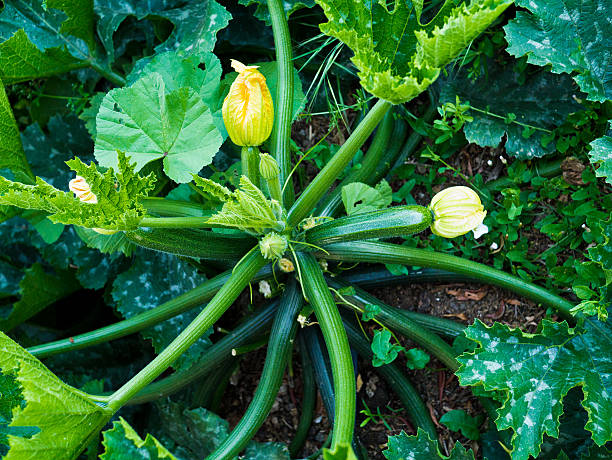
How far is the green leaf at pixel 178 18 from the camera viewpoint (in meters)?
1.96

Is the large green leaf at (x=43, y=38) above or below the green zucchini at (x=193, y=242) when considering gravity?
above

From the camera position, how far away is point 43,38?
2217mm

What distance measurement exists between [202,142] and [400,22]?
59cm

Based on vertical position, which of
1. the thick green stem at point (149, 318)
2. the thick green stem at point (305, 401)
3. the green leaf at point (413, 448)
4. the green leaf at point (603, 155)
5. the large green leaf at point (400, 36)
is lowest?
the thick green stem at point (305, 401)

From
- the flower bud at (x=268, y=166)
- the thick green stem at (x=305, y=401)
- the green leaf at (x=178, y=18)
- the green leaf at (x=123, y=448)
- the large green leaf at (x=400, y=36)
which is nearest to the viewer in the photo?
the large green leaf at (x=400, y=36)

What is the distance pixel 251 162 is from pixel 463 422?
1.13 meters

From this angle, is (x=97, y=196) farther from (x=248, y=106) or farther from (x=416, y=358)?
(x=416, y=358)

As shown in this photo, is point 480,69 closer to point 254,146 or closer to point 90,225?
point 254,146

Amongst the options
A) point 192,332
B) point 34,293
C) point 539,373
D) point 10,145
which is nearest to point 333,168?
point 192,332

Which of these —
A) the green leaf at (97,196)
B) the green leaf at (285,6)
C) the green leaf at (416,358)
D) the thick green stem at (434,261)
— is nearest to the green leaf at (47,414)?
the green leaf at (97,196)

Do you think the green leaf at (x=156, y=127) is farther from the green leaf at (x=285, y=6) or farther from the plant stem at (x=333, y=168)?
the green leaf at (x=285, y=6)

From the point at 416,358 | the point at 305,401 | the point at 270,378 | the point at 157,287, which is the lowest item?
the point at 305,401

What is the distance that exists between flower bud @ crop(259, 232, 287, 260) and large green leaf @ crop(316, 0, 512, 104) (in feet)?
1.58

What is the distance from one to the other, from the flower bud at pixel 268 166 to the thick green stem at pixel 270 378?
50cm
